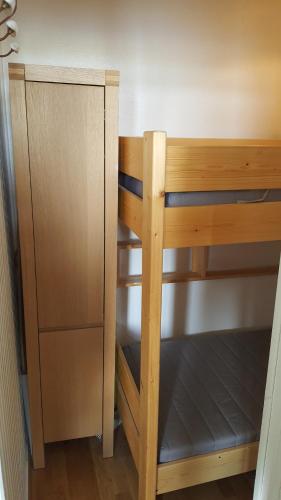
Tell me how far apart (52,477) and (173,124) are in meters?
1.79

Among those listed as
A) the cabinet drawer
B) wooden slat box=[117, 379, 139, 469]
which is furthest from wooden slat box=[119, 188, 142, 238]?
wooden slat box=[117, 379, 139, 469]

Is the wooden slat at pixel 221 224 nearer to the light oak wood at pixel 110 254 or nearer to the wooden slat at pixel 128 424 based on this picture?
the light oak wood at pixel 110 254

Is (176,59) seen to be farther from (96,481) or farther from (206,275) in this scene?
(96,481)

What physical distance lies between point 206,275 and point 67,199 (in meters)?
1.08

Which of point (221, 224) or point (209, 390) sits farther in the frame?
point (209, 390)

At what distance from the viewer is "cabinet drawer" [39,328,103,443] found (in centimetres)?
175

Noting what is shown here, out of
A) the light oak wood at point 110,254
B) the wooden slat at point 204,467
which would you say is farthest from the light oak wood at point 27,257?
the wooden slat at point 204,467

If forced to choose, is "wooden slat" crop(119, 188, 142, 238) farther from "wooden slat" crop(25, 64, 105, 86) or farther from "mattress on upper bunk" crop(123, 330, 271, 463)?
"mattress on upper bunk" crop(123, 330, 271, 463)

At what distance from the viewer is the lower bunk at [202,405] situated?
152cm

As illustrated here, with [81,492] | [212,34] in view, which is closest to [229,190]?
[212,34]

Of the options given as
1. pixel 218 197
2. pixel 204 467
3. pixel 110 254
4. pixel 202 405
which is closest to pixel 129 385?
pixel 202 405

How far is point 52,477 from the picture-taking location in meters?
1.82

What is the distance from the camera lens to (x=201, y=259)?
7.68 ft

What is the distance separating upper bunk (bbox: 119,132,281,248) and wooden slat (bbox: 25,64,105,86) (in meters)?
0.30
